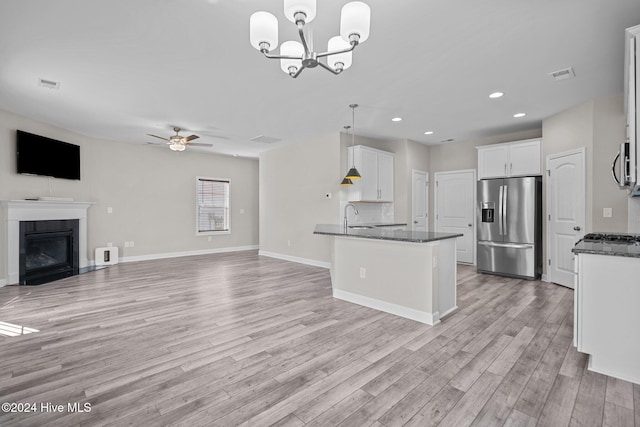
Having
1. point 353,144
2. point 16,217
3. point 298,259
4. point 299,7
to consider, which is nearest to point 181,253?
point 298,259

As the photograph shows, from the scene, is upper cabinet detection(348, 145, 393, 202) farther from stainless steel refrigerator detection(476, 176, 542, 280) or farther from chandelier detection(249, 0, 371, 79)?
chandelier detection(249, 0, 371, 79)

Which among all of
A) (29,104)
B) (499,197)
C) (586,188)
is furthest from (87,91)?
(586,188)

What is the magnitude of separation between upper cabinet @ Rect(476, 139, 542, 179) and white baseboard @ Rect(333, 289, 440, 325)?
3.75m

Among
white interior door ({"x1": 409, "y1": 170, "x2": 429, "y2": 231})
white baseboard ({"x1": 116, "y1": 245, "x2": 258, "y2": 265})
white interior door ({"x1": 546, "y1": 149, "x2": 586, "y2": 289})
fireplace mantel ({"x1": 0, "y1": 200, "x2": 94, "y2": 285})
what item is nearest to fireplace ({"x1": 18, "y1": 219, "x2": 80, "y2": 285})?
fireplace mantel ({"x1": 0, "y1": 200, "x2": 94, "y2": 285})

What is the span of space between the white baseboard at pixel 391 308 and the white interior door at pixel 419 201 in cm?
335

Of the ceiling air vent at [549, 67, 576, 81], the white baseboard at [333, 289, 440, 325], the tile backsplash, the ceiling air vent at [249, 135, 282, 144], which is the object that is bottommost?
the white baseboard at [333, 289, 440, 325]

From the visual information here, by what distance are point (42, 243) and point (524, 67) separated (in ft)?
25.9

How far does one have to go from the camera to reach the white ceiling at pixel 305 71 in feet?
7.91

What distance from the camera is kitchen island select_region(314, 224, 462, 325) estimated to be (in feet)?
10.8

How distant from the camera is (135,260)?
7363 mm

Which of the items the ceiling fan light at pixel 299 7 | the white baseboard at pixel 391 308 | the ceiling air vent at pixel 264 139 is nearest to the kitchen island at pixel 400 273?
the white baseboard at pixel 391 308

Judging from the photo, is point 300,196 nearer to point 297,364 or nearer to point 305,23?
point 297,364

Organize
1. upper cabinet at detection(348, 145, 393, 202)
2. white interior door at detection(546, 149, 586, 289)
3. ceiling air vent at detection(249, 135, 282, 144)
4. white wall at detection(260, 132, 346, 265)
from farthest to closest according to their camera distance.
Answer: ceiling air vent at detection(249, 135, 282, 144), white wall at detection(260, 132, 346, 265), upper cabinet at detection(348, 145, 393, 202), white interior door at detection(546, 149, 586, 289)

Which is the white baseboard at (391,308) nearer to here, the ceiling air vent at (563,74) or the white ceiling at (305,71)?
the white ceiling at (305,71)
